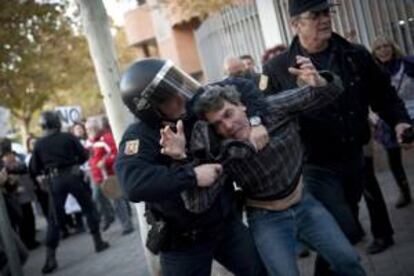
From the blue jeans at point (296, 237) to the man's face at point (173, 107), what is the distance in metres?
0.70

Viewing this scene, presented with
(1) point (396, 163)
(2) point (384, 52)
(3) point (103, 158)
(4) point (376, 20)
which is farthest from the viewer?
(3) point (103, 158)

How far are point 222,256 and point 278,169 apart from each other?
0.61 meters

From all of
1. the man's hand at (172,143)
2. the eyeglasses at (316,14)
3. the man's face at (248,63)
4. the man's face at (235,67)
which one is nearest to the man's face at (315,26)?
the eyeglasses at (316,14)

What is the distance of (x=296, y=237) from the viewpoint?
4000 mm

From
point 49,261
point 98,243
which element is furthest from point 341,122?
point 98,243

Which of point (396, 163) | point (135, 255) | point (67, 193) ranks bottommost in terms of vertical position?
point (135, 255)

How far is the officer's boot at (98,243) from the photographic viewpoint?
33.0ft

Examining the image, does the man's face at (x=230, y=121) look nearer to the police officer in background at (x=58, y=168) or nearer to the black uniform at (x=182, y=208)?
the black uniform at (x=182, y=208)

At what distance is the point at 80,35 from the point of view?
25344 mm

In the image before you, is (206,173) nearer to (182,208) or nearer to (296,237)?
(182,208)

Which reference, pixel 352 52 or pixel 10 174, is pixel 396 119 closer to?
pixel 352 52

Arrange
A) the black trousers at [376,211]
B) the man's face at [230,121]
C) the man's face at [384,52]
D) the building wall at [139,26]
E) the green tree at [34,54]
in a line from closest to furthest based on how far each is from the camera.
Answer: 1. the man's face at [230,121]
2. the black trousers at [376,211]
3. the man's face at [384,52]
4. the green tree at [34,54]
5. the building wall at [139,26]

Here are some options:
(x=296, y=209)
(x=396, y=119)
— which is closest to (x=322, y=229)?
(x=296, y=209)

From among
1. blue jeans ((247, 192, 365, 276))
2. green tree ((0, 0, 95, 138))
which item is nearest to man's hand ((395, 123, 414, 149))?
blue jeans ((247, 192, 365, 276))
